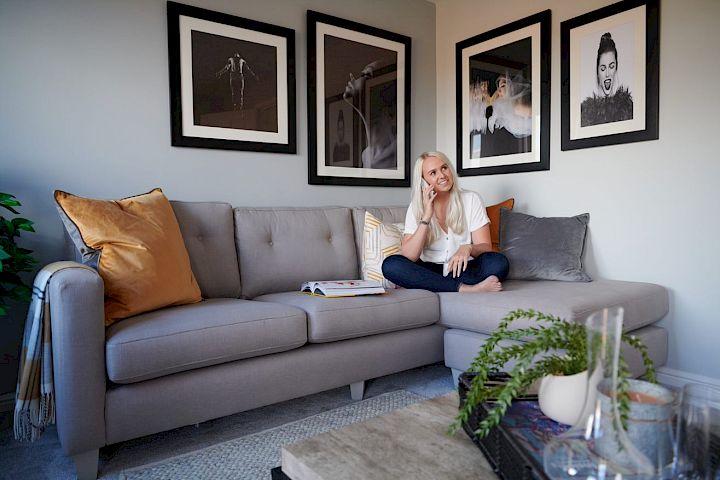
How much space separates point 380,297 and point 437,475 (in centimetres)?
145

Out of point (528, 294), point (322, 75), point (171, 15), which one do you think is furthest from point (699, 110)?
point (171, 15)

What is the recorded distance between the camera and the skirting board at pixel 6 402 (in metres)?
2.30

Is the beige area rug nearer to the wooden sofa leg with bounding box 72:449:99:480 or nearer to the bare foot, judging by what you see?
the wooden sofa leg with bounding box 72:449:99:480

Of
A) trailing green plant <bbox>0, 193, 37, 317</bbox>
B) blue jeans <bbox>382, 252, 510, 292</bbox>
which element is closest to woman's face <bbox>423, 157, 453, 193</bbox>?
blue jeans <bbox>382, 252, 510, 292</bbox>

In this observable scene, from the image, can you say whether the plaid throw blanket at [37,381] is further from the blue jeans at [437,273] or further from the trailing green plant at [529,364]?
the blue jeans at [437,273]

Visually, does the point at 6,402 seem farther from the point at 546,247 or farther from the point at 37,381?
the point at 546,247

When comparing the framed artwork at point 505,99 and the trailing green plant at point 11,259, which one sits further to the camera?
the framed artwork at point 505,99

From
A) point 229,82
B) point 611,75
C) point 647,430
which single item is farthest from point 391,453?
point 611,75

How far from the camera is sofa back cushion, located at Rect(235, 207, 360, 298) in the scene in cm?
266

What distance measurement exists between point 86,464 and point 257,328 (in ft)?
2.26

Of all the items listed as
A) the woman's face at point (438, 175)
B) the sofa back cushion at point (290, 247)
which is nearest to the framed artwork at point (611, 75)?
the woman's face at point (438, 175)

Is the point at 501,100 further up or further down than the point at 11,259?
further up

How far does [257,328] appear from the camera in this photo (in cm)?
193

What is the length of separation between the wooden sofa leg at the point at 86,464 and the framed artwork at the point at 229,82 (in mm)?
1660
